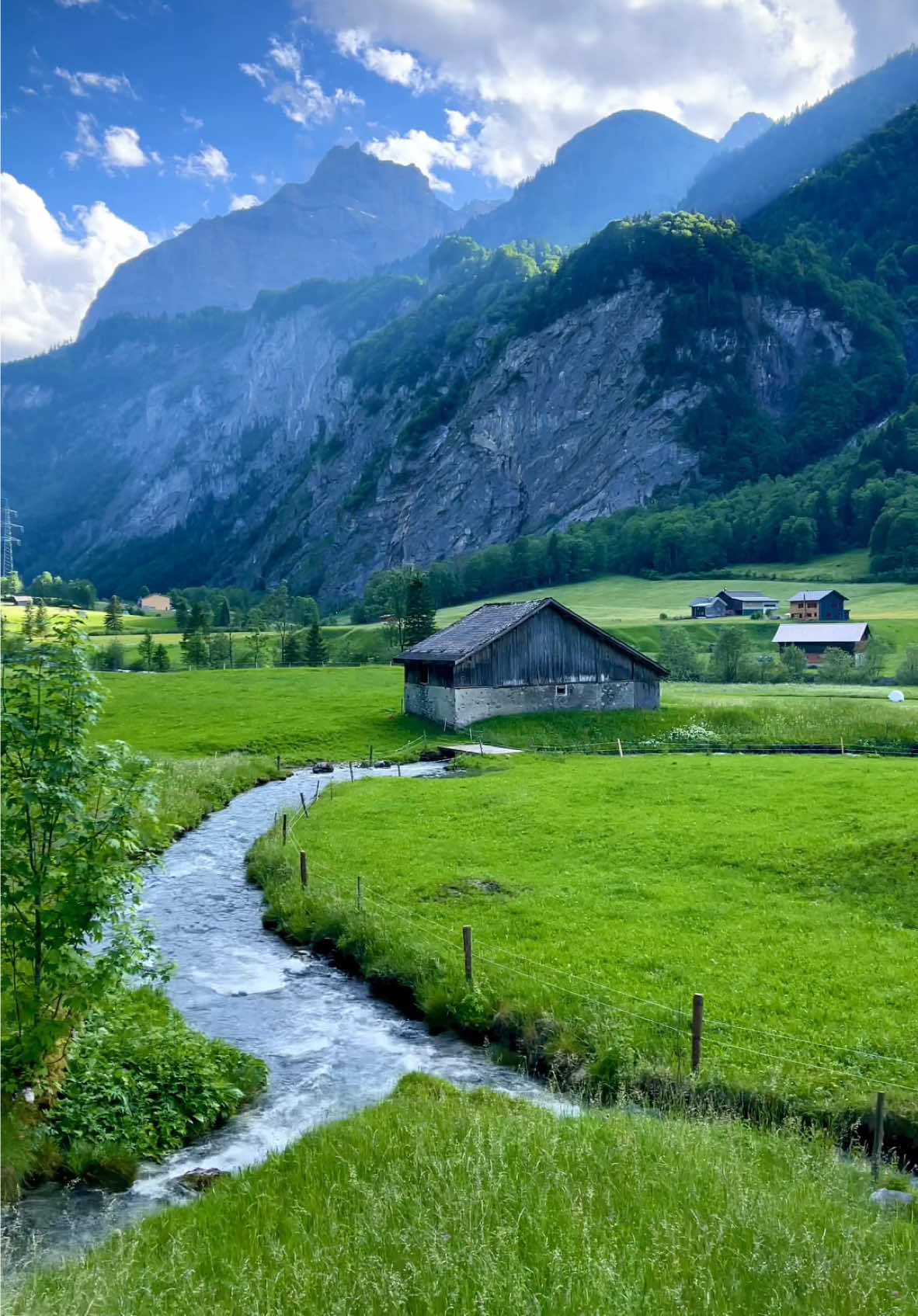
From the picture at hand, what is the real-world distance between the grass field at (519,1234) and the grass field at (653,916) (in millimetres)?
2883

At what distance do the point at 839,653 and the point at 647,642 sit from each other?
27400 millimetres

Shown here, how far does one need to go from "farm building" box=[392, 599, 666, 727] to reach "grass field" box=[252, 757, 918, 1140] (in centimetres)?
1842

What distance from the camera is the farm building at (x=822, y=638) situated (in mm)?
104750

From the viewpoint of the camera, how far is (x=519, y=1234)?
936 centimetres

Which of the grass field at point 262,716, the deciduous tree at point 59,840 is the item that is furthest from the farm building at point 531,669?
the deciduous tree at point 59,840

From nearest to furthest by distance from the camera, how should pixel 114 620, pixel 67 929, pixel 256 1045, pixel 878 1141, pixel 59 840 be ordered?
pixel 878 1141
pixel 67 929
pixel 59 840
pixel 256 1045
pixel 114 620

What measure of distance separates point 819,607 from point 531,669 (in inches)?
3490

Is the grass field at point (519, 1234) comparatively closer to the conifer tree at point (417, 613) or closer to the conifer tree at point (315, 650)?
the conifer tree at point (417, 613)

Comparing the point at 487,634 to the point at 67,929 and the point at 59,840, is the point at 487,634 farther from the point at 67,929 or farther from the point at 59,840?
the point at 67,929

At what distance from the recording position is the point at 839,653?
308 ft

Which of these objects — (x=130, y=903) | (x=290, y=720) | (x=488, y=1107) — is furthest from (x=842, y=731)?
(x=130, y=903)

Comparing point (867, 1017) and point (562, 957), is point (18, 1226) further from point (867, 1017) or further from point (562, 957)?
point (867, 1017)

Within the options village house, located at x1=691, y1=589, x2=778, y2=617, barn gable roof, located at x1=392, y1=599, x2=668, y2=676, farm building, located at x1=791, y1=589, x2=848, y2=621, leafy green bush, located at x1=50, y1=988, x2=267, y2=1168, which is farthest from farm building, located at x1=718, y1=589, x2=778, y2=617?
leafy green bush, located at x1=50, y1=988, x2=267, y2=1168

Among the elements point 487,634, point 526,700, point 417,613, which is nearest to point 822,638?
point 417,613
